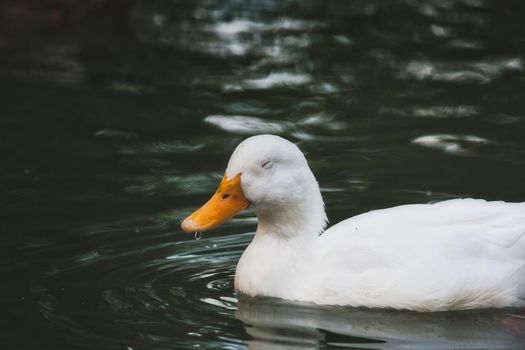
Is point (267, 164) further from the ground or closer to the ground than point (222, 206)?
further from the ground

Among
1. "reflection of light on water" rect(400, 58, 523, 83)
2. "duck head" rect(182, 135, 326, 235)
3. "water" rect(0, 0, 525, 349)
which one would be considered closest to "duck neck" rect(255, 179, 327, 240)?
"duck head" rect(182, 135, 326, 235)

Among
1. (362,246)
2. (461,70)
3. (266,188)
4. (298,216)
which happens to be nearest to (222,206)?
(266,188)

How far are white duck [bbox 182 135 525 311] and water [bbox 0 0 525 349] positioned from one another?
0.41 feet

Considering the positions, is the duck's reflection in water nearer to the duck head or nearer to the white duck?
the white duck

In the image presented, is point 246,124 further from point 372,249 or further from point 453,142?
point 372,249

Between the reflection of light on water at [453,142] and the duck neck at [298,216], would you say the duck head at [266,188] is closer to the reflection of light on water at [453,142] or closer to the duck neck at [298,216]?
the duck neck at [298,216]

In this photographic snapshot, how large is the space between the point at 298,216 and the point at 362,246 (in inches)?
20.8

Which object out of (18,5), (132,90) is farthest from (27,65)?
(18,5)

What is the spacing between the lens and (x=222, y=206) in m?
7.26

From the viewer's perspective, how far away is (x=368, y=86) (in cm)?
1294

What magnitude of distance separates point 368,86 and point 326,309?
6.21m

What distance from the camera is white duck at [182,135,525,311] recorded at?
274 inches

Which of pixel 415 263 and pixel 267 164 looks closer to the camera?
pixel 415 263

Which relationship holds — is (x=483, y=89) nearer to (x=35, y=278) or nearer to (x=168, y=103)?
(x=168, y=103)
